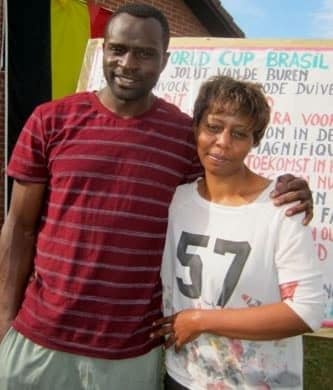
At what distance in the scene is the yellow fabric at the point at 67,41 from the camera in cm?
662

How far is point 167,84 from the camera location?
15.0 ft

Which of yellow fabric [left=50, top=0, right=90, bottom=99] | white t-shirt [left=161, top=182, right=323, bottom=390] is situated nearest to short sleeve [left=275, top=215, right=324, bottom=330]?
white t-shirt [left=161, top=182, right=323, bottom=390]

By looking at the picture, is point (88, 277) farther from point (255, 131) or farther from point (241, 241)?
point (255, 131)

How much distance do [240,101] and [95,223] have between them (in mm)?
548

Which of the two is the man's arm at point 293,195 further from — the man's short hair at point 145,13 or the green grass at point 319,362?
the green grass at point 319,362

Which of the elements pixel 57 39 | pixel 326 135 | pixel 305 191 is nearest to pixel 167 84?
pixel 326 135

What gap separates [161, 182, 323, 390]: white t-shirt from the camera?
5.50ft

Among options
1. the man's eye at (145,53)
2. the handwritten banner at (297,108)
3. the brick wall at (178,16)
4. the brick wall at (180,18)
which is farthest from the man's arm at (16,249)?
the brick wall at (180,18)

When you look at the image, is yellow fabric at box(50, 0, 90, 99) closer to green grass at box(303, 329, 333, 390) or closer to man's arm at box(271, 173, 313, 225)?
green grass at box(303, 329, 333, 390)

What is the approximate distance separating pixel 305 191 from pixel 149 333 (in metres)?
0.65

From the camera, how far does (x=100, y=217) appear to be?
6.22 ft

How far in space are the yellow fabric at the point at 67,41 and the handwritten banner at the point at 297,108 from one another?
2584 millimetres

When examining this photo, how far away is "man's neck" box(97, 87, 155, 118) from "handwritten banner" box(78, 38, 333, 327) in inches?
86.0

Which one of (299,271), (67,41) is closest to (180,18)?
(67,41)
